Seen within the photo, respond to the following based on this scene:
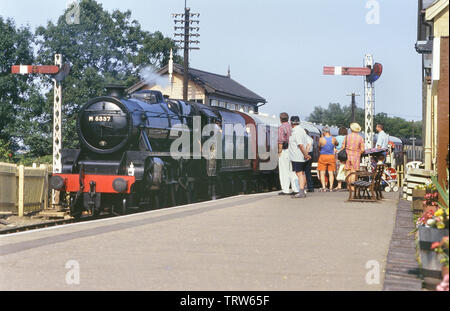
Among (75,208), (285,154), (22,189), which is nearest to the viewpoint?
(285,154)

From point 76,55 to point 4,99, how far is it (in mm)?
6995

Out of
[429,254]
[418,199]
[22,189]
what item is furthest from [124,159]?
[429,254]

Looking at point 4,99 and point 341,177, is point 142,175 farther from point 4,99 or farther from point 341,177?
point 4,99

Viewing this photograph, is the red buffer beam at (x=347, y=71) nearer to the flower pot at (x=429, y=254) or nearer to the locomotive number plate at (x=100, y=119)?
the locomotive number plate at (x=100, y=119)

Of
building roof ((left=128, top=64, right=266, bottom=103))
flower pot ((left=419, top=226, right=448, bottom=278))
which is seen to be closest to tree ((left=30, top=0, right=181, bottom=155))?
building roof ((left=128, top=64, right=266, bottom=103))

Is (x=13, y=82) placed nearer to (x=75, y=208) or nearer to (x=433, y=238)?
(x=75, y=208)

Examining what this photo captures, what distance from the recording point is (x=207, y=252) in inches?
315

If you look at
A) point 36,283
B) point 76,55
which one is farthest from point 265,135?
point 76,55

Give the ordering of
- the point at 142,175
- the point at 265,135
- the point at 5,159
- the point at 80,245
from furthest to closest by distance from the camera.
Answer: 1. the point at 5,159
2. the point at 265,135
3. the point at 142,175
4. the point at 80,245

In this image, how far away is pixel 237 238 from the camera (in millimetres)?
9195

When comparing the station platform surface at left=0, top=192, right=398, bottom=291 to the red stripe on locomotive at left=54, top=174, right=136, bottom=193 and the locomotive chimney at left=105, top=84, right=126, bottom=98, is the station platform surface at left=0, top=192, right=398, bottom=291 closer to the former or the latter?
the red stripe on locomotive at left=54, top=174, right=136, bottom=193

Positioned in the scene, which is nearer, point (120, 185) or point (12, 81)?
point (120, 185)

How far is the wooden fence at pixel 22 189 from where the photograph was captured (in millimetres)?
17500

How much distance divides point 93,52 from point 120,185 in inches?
1838
